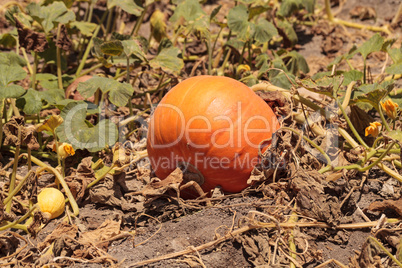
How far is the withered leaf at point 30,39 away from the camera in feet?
9.87

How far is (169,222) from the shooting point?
2.18 m

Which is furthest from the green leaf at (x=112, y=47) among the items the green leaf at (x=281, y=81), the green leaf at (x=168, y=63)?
the green leaf at (x=281, y=81)

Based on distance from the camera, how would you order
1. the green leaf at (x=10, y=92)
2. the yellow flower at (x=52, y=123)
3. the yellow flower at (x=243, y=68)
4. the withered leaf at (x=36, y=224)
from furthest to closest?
the yellow flower at (x=243, y=68)
the green leaf at (x=10, y=92)
the yellow flower at (x=52, y=123)
the withered leaf at (x=36, y=224)

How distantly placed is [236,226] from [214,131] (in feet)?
1.49

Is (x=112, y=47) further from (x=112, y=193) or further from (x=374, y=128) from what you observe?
(x=374, y=128)

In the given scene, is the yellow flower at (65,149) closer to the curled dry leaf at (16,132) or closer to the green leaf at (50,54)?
the curled dry leaf at (16,132)

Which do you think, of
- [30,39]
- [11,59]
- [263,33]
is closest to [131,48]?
[30,39]

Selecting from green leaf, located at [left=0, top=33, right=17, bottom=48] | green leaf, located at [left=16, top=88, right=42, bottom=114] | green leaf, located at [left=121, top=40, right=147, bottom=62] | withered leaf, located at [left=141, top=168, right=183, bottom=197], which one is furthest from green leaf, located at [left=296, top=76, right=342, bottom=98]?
green leaf, located at [left=0, top=33, right=17, bottom=48]

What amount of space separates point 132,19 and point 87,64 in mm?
1101

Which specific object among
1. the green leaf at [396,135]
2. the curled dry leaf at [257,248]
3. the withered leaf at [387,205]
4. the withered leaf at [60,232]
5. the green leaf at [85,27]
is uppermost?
the green leaf at [396,135]

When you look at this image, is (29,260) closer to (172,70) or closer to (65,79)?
(172,70)

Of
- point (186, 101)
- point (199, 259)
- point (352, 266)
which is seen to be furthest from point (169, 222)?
point (352, 266)

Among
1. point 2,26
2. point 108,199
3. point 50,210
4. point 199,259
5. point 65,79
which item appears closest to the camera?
point 199,259

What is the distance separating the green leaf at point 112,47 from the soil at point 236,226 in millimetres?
752
